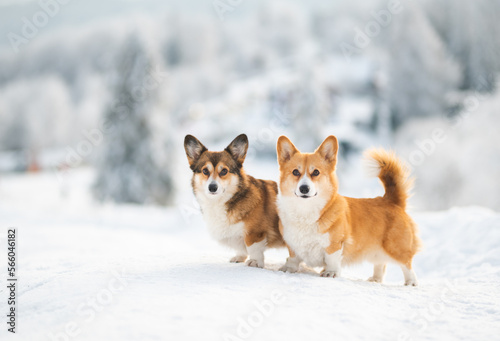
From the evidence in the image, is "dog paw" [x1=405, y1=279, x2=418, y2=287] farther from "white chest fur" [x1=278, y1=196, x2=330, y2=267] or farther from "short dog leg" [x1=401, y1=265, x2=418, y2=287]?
"white chest fur" [x1=278, y1=196, x2=330, y2=267]

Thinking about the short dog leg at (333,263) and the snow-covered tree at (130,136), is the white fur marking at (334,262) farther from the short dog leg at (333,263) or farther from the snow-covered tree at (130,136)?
the snow-covered tree at (130,136)

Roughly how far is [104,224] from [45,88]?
44.2m

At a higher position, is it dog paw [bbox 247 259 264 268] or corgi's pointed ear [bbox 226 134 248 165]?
corgi's pointed ear [bbox 226 134 248 165]

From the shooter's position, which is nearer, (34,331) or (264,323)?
(34,331)

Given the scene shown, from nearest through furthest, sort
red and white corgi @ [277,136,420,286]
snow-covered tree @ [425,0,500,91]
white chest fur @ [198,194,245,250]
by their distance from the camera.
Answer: red and white corgi @ [277,136,420,286] → white chest fur @ [198,194,245,250] → snow-covered tree @ [425,0,500,91]

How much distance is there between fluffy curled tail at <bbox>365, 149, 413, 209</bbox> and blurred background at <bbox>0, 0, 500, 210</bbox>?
123 cm

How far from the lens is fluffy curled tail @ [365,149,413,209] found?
513 centimetres

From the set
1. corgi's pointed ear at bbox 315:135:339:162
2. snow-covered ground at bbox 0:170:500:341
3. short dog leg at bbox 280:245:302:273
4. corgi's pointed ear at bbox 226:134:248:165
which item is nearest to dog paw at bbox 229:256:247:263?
snow-covered ground at bbox 0:170:500:341

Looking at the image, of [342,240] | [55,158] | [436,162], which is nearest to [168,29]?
[55,158]

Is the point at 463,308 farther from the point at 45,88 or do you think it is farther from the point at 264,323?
the point at 45,88

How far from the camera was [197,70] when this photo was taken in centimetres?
6756

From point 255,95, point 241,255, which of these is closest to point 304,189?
point 241,255

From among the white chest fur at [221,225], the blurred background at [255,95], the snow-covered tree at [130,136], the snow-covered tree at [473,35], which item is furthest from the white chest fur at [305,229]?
the snow-covered tree at [473,35]

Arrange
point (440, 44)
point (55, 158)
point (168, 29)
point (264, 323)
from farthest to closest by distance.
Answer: point (168, 29) < point (55, 158) < point (440, 44) < point (264, 323)
